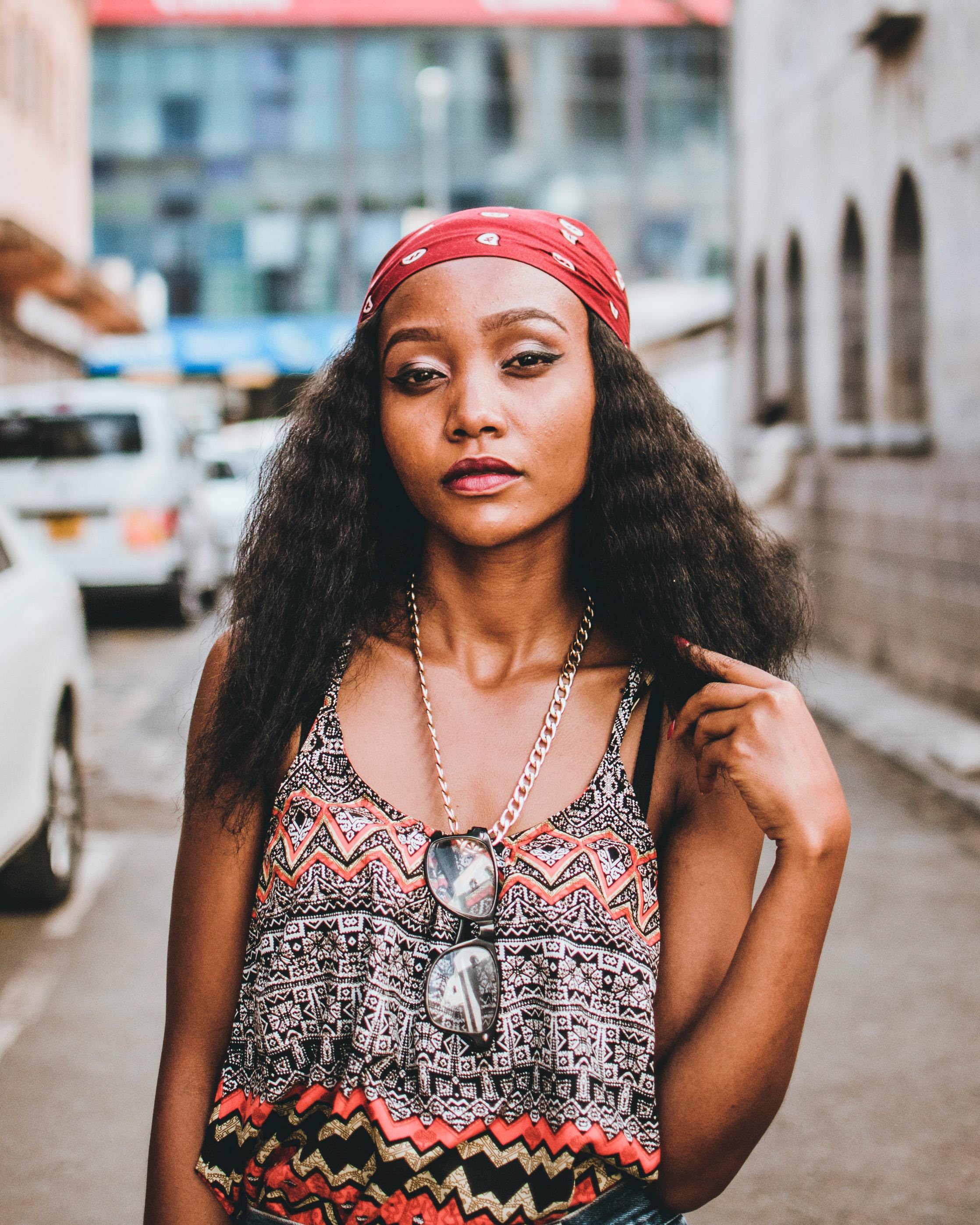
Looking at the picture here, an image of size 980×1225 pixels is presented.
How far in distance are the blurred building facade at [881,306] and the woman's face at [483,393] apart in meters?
6.68

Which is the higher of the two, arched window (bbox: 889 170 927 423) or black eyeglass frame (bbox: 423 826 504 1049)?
arched window (bbox: 889 170 927 423)

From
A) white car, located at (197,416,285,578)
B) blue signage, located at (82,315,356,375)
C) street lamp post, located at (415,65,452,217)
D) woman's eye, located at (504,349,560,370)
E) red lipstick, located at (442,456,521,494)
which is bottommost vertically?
red lipstick, located at (442,456,521,494)

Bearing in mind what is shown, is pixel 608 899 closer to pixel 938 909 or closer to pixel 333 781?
pixel 333 781

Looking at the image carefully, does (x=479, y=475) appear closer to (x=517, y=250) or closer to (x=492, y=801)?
(x=517, y=250)

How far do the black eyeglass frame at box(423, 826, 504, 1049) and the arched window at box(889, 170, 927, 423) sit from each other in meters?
9.21

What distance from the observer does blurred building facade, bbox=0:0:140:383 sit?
20.7m

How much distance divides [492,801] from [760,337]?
14.6m

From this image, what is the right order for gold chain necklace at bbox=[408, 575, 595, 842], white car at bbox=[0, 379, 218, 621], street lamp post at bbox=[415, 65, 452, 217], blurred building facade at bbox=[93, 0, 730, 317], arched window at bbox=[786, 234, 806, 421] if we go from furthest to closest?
blurred building facade at bbox=[93, 0, 730, 317]
street lamp post at bbox=[415, 65, 452, 217]
arched window at bbox=[786, 234, 806, 421]
white car at bbox=[0, 379, 218, 621]
gold chain necklace at bbox=[408, 575, 595, 842]

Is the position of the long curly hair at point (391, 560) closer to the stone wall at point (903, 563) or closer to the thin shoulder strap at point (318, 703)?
the thin shoulder strap at point (318, 703)

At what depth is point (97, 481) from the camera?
1295 cm

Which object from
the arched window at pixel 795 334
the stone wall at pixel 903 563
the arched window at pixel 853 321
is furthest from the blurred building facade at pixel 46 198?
the stone wall at pixel 903 563

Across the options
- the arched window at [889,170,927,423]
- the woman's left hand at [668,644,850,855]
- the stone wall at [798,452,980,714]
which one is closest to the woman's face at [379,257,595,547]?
the woman's left hand at [668,644,850,855]

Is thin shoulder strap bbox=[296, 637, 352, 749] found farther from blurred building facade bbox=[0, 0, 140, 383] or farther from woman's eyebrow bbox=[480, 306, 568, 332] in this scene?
blurred building facade bbox=[0, 0, 140, 383]

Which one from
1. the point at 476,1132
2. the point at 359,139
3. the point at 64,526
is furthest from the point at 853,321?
the point at 359,139
